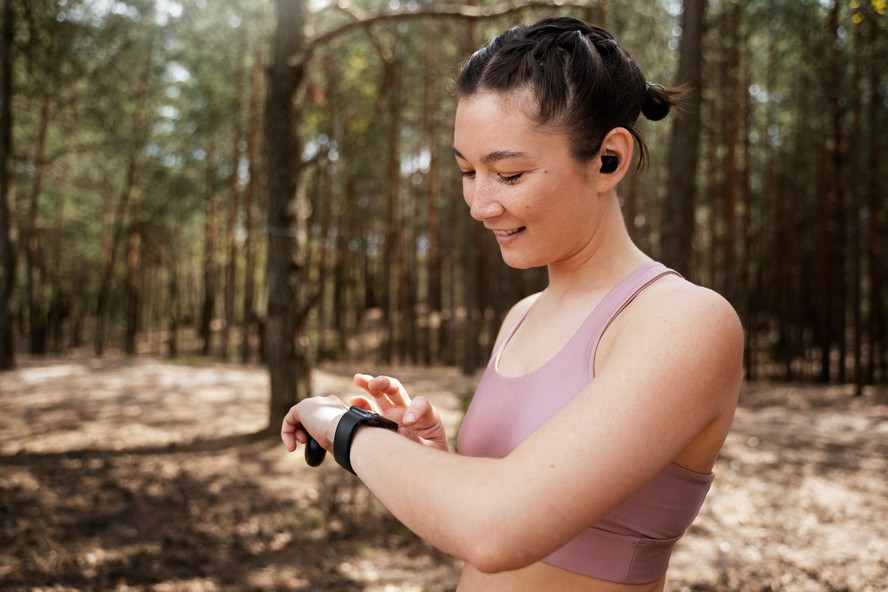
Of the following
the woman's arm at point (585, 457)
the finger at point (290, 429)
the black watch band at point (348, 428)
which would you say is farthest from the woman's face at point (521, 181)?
the finger at point (290, 429)

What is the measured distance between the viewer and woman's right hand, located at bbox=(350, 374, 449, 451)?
1451 millimetres

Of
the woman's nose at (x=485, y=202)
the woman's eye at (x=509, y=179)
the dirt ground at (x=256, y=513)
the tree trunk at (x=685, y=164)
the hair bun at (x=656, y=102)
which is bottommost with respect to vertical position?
the dirt ground at (x=256, y=513)

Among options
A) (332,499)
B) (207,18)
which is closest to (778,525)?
(332,499)

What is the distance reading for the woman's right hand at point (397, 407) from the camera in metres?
1.45

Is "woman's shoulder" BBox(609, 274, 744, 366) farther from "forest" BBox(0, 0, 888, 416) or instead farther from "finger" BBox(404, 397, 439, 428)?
"forest" BBox(0, 0, 888, 416)

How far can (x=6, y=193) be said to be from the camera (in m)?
12.6

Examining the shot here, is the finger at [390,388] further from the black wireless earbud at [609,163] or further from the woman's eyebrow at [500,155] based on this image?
the black wireless earbud at [609,163]

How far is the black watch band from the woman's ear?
612 millimetres

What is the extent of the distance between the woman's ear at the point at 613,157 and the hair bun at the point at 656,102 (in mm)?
145

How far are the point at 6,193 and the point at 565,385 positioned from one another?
14152mm

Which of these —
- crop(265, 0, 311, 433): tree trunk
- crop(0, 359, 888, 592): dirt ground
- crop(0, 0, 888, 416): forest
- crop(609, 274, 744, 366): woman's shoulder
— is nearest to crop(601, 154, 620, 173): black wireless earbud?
crop(609, 274, 744, 366): woman's shoulder

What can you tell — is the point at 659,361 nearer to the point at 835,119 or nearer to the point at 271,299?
the point at 271,299

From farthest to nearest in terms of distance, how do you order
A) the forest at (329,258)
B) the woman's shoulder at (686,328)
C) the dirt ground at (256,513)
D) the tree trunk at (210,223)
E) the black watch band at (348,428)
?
1. the tree trunk at (210,223)
2. the forest at (329,258)
3. the dirt ground at (256,513)
4. the black watch band at (348,428)
5. the woman's shoulder at (686,328)

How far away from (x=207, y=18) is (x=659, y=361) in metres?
20.8
